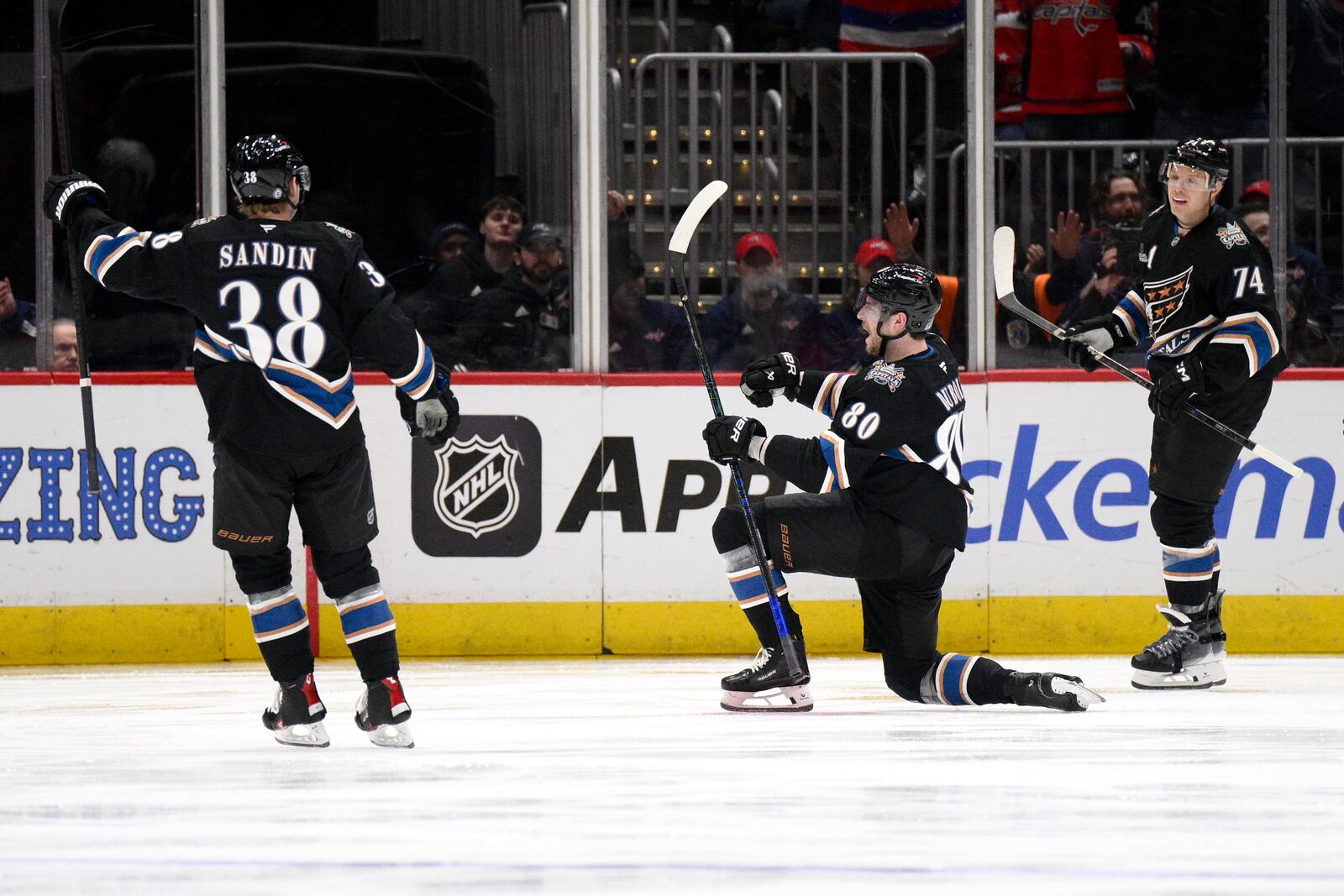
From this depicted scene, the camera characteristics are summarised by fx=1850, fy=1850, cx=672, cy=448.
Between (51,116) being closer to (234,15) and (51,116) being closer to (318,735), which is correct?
(234,15)

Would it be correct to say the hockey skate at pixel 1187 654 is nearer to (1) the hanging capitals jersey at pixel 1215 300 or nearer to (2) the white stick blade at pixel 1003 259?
(1) the hanging capitals jersey at pixel 1215 300

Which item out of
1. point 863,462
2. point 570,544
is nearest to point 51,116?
point 570,544

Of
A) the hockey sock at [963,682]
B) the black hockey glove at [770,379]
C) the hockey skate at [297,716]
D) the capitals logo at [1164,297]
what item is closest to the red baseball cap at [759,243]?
the capitals logo at [1164,297]

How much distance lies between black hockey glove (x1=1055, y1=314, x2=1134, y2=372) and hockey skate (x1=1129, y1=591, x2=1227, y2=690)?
2.31 ft

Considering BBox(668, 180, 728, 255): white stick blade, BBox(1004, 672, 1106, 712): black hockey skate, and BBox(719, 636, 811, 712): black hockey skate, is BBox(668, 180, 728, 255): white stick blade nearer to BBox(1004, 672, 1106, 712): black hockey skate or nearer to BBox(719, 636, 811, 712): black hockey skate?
BBox(719, 636, 811, 712): black hockey skate

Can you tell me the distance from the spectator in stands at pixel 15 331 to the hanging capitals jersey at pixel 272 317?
6.53 ft

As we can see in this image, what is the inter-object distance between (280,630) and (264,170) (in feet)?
3.21

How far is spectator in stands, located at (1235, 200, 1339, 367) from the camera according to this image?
5980mm

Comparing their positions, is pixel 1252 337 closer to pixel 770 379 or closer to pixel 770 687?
pixel 770 379

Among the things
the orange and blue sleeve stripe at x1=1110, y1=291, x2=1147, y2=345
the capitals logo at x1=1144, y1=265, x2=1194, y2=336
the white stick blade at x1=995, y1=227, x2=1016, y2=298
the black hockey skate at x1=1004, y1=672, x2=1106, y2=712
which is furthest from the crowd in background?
the black hockey skate at x1=1004, y1=672, x2=1106, y2=712

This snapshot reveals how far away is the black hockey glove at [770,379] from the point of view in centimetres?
446

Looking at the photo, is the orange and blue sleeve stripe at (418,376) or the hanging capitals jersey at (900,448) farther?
the hanging capitals jersey at (900,448)

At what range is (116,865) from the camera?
2.81 meters

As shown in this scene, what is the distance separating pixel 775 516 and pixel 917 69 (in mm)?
2217
